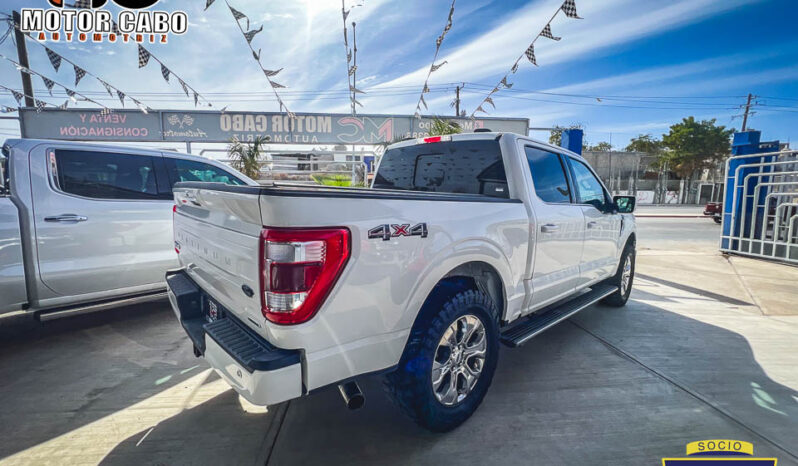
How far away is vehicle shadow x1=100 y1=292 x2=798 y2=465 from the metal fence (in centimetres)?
621

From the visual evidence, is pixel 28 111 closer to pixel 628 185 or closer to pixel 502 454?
pixel 502 454

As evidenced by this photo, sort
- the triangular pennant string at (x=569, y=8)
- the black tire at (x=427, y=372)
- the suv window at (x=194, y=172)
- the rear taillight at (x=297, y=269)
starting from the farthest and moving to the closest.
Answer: the triangular pennant string at (x=569, y=8), the suv window at (x=194, y=172), the black tire at (x=427, y=372), the rear taillight at (x=297, y=269)

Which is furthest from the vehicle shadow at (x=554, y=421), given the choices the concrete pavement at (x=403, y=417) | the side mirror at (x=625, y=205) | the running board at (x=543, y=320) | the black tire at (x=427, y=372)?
the side mirror at (x=625, y=205)

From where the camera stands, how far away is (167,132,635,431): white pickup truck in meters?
1.59

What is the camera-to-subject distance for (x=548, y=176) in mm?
3295


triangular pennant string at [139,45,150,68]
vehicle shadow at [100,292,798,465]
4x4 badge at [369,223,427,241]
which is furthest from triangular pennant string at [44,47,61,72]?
4x4 badge at [369,223,427,241]

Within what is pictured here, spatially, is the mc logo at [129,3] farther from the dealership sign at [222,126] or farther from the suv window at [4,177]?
the dealership sign at [222,126]

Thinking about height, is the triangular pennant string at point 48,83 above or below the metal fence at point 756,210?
above

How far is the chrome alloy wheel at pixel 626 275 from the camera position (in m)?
4.73

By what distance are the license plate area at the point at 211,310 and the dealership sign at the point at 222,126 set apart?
43.8 ft

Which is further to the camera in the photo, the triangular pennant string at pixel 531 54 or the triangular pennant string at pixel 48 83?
the triangular pennant string at pixel 48 83

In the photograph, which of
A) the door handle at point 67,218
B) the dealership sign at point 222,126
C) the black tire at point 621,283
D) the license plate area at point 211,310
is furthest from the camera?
the dealership sign at point 222,126

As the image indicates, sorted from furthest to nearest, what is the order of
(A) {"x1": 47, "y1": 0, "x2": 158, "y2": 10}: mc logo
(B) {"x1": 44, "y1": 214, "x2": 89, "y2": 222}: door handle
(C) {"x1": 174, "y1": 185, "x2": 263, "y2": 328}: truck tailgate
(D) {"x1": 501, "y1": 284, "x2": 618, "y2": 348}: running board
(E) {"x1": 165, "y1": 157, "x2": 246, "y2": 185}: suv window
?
1. (A) {"x1": 47, "y1": 0, "x2": 158, "y2": 10}: mc logo
2. (E) {"x1": 165, "y1": 157, "x2": 246, "y2": 185}: suv window
3. (B) {"x1": 44, "y1": 214, "x2": 89, "y2": 222}: door handle
4. (D) {"x1": 501, "y1": 284, "x2": 618, "y2": 348}: running board
5. (C) {"x1": 174, "y1": 185, "x2": 263, "y2": 328}: truck tailgate

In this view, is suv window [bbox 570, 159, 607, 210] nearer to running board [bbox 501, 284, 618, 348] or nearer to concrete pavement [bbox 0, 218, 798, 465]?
running board [bbox 501, 284, 618, 348]
